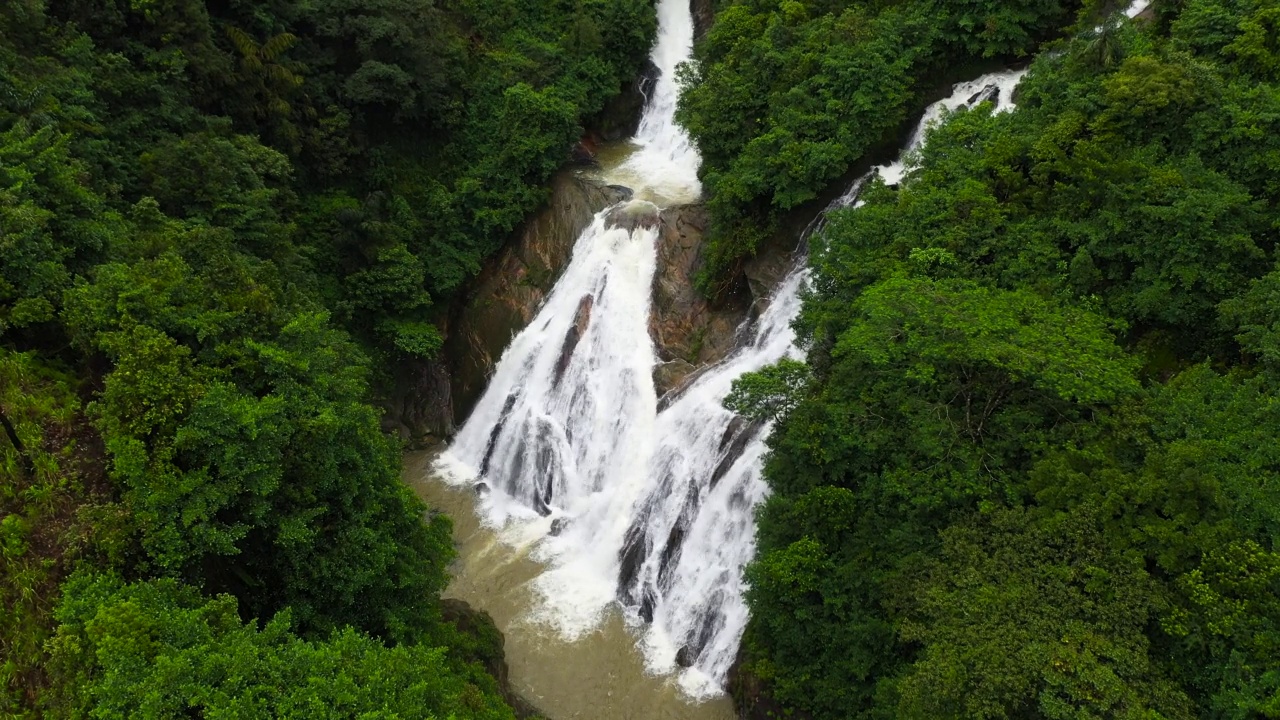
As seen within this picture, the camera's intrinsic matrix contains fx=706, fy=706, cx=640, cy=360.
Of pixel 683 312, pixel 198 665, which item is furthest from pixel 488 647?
pixel 683 312

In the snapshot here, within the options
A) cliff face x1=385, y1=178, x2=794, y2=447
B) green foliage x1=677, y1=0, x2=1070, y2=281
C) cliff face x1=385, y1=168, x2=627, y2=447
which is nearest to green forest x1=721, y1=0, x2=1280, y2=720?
green foliage x1=677, y1=0, x2=1070, y2=281

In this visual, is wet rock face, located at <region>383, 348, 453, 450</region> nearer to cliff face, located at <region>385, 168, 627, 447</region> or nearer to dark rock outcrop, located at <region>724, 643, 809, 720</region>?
cliff face, located at <region>385, 168, 627, 447</region>

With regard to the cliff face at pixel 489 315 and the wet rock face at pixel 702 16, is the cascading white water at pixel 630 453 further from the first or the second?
the wet rock face at pixel 702 16

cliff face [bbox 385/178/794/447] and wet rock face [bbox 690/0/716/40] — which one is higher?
wet rock face [bbox 690/0/716/40]

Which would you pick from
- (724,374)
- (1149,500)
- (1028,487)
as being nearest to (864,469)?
(1028,487)

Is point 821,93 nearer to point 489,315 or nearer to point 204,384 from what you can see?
point 489,315
